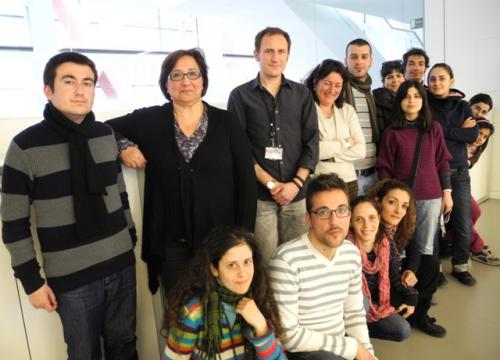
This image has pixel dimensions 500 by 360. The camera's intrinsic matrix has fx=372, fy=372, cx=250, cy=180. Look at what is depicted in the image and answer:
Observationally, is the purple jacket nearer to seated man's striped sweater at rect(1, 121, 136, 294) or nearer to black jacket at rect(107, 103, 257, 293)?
black jacket at rect(107, 103, 257, 293)

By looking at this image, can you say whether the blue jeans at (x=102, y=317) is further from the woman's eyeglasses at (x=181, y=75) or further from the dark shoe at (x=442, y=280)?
the dark shoe at (x=442, y=280)

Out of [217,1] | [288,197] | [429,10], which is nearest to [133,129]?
[288,197]

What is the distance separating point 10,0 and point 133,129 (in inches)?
64.3

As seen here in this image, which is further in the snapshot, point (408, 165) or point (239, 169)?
point (408, 165)

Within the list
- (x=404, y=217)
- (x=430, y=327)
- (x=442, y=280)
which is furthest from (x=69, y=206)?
(x=442, y=280)

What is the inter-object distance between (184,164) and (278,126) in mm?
616

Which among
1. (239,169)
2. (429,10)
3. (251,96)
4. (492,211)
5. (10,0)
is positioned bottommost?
(492,211)

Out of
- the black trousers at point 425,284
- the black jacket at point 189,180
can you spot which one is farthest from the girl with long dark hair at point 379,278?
the black jacket at point 189,180

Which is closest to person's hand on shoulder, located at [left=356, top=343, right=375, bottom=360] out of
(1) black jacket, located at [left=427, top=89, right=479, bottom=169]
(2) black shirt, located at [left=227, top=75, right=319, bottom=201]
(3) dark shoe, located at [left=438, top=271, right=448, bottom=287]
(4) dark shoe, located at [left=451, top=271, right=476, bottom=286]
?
(2) black shirt, located at [left=227, top=75, right=319, bottom=201]

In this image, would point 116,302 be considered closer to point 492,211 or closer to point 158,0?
point 158,0

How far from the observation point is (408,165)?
8.05 ft

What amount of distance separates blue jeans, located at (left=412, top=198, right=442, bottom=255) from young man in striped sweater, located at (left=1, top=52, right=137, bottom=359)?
1949 millimetres

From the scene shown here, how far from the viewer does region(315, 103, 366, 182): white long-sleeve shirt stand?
2.19 metres

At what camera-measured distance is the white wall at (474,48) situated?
4.92 metres
